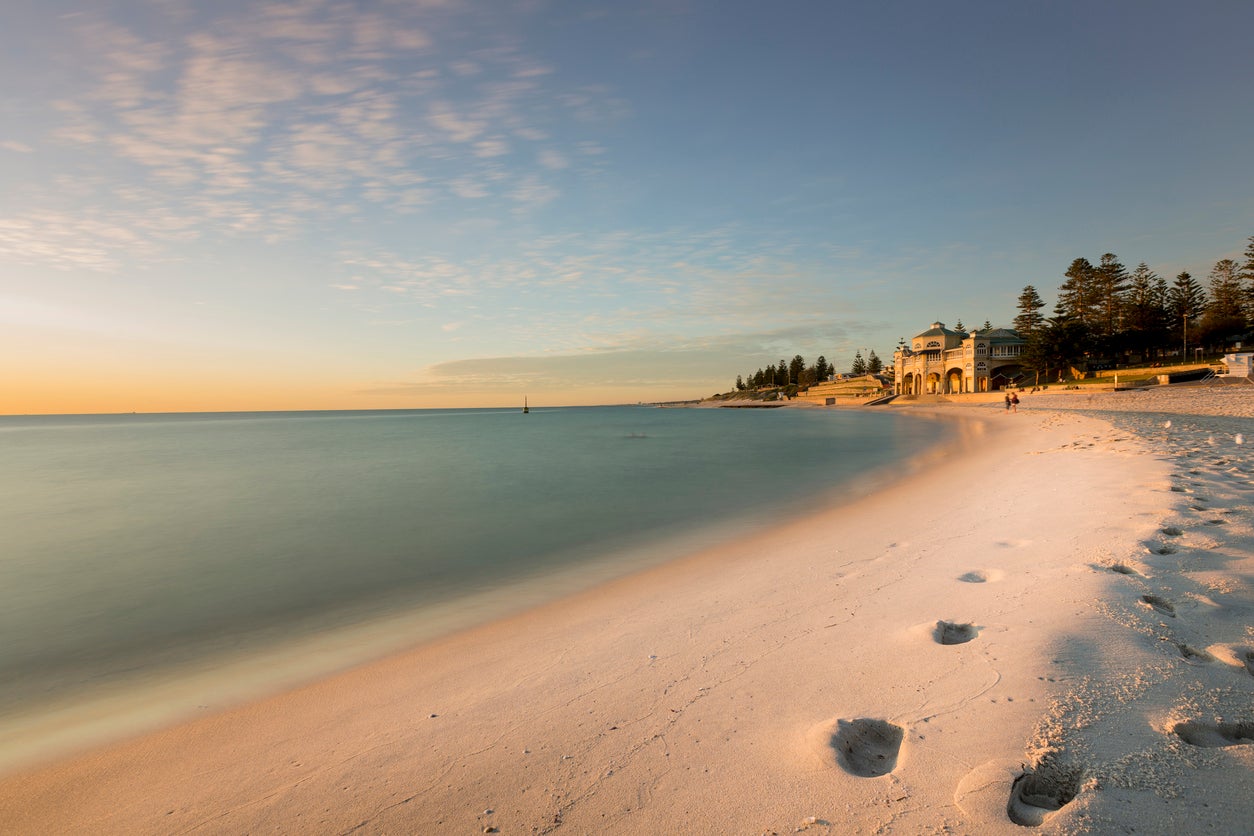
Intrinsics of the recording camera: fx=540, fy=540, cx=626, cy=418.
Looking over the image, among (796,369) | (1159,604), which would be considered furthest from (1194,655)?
(796,369)

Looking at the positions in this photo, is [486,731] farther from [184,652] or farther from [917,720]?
[184,652]

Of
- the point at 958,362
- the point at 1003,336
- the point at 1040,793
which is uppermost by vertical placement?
the point at 1003,336

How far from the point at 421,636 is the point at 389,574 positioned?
335 centimetres

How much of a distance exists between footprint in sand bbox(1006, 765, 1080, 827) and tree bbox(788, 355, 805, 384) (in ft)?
610

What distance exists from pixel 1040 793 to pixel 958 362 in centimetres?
10025

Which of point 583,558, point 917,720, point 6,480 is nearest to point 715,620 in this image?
point 917,720

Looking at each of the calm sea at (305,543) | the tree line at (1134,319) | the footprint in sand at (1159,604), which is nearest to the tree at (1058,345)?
the tree line at (1134,319)

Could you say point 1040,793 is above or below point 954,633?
above

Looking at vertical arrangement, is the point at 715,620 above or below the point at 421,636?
above

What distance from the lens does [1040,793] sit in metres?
2.45

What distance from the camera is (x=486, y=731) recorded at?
366 cm

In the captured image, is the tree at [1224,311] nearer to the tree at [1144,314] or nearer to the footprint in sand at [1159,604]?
the tree at [1144,314]

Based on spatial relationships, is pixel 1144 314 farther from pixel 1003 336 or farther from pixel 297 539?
pixel 297 539

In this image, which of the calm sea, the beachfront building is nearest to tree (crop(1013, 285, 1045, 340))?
the beachfront building
